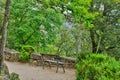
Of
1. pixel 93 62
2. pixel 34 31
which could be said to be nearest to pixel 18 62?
pixel 34 31

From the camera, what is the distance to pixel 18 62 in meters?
15.3

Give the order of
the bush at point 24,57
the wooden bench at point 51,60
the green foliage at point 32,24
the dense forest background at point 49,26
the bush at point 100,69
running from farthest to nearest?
the green foliage at point 32,24 → the dense forest background at point 49,26 → the bush at point 24,57 → the wooden bench at point 51,60 → the bush at point 100,69

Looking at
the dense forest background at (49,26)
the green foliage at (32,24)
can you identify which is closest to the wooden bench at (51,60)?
the dense forest background at (49,26)

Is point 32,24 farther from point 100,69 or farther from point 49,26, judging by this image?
point 100,69

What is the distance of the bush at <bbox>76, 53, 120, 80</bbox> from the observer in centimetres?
590

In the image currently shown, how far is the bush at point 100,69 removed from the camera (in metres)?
5.90

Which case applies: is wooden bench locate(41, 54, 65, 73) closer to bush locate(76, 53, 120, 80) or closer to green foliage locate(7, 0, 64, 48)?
green foliage locate(7, 0, 64, 48)

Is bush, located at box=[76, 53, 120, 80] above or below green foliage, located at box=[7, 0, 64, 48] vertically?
below

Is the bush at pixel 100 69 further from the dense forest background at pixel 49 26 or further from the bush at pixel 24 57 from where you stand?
the dense forest background at pixel 49 26

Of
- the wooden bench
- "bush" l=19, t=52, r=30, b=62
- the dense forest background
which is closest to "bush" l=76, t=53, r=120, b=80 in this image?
the wooden bench

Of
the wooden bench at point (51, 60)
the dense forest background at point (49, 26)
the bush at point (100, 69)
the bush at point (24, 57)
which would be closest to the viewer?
the bush at point (100, 69)

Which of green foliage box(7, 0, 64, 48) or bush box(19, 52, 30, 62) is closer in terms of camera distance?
bush box(19, 52, 30, 62)

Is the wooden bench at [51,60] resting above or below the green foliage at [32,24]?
below

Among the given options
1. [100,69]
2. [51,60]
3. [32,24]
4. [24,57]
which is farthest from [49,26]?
[100,69]
